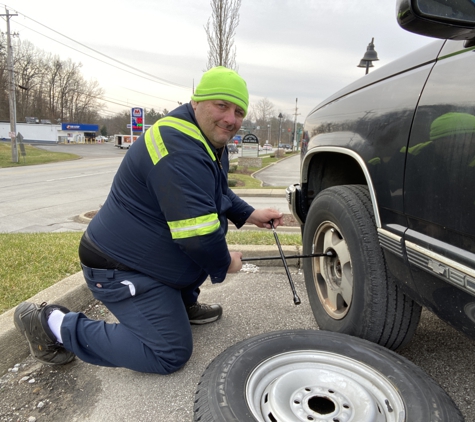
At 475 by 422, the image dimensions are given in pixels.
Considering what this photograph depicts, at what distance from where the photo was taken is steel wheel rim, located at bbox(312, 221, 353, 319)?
78.0 inches

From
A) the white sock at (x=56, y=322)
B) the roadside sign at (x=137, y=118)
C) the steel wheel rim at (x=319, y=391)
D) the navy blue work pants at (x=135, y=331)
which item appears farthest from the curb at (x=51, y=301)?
the roadside sign at (x=137, y=118)

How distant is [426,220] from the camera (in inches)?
52.1

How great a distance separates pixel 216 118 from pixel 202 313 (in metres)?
1.29

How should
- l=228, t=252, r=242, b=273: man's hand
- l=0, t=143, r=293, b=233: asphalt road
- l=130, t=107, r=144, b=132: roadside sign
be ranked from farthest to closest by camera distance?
l=130, t=107, r=144, b=132: roadside sign → l=0, t=143, r=293, b=233: asphalt road → l=228, t=252, r=242, b=273: man's hand

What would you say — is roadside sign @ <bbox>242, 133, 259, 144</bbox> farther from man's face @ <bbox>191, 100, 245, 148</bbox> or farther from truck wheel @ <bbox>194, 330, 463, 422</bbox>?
truck wheel @ <bbox>194, 330, 463, 422</bbox>

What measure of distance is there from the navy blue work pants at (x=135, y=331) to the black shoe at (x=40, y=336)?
0.34 ft

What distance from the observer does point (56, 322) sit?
6.68 ft

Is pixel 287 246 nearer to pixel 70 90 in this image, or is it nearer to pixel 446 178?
pixel 446 178

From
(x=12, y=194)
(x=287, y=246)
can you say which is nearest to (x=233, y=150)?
(x=12, y=194)

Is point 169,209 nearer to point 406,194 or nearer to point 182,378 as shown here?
point 182,378

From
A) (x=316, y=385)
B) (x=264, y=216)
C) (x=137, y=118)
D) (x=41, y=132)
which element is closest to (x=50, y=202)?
(x=264, y=216)

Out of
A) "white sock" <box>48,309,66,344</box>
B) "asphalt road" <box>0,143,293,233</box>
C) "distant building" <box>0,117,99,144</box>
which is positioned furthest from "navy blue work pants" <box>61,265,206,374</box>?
"distant building" <box>0,117,99,144</box>

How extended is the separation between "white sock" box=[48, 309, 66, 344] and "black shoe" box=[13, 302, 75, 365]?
0.02m

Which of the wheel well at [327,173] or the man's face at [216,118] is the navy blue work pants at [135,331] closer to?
the man's face at [216,118]
